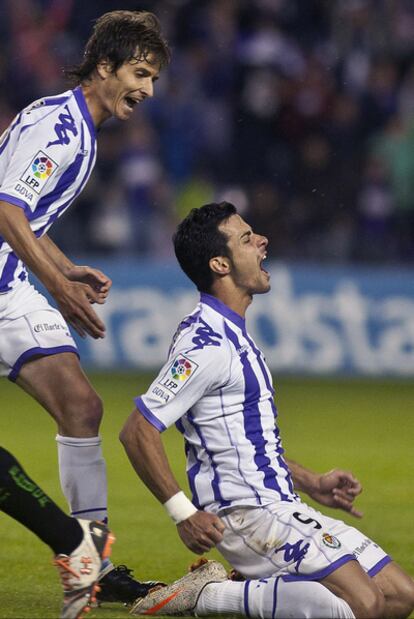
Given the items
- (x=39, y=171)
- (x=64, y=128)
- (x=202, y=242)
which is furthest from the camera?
Result: (x=64, y=128)

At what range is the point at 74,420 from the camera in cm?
508

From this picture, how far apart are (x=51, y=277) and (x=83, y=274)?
54 cm

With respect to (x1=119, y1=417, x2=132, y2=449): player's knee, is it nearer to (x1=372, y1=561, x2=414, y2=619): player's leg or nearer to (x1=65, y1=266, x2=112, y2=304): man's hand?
(x1=65, y1=266, x2=112, y2=304): man's hand

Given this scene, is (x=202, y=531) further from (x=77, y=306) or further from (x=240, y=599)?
(x=77, y=306)

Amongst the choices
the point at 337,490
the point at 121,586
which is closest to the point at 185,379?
the point at 337,490

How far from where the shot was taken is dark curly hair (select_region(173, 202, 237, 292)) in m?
4.86

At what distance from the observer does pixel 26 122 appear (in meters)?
5.18

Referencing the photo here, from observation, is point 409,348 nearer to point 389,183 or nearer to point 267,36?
point 389,183

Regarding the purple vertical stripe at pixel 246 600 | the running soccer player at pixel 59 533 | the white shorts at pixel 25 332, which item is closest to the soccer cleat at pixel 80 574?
the running soccer player at pixel 59 533

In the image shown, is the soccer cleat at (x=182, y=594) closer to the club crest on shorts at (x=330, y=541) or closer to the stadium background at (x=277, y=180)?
the club crest on shorts at (x=330, y=541)

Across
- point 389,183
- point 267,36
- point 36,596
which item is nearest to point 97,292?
point 36,596

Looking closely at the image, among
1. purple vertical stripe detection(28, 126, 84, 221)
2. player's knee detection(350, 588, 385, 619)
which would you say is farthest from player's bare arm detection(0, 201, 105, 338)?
player's knee detection(350, 588, 385, 619)

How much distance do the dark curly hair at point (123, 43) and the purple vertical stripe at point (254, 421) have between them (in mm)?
1293

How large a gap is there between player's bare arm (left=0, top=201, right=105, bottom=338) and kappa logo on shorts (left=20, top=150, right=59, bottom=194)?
5.5 inches
